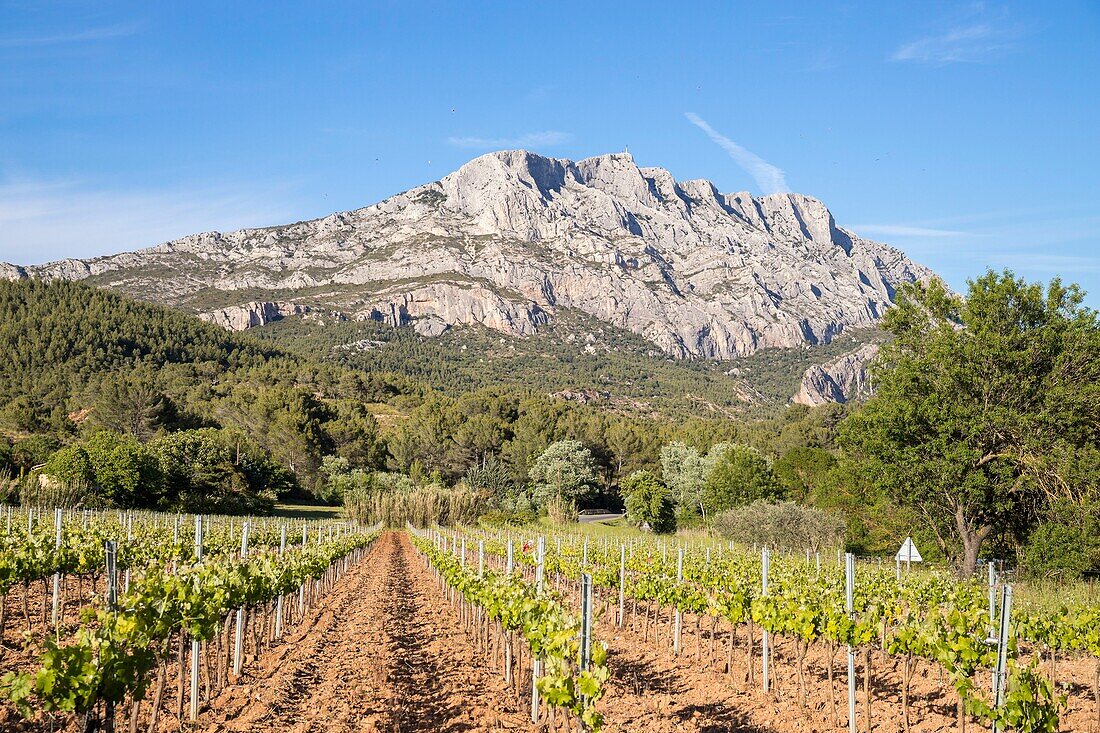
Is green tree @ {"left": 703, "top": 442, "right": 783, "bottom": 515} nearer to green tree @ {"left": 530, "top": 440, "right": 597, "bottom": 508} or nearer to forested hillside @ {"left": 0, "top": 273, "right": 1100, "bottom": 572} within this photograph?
forested hillside @ {"left": 0, "top": 273, "right": 1100, "bottom": 572}

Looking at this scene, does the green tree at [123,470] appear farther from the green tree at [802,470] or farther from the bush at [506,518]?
the green tree at [802,470]

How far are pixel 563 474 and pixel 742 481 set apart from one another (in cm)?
2359

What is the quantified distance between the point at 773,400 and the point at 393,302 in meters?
91.0

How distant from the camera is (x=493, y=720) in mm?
8867

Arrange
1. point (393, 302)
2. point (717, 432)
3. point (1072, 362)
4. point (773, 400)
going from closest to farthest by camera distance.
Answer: point (1072, 362), point (717, 432), point (773, 400), point (393, 302)

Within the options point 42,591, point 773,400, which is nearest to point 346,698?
point 42,591

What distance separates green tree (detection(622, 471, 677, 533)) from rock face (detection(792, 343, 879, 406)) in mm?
120204

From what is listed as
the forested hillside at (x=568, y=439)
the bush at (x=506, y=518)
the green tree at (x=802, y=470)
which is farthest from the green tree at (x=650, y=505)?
the bush at (x=506, y=518)

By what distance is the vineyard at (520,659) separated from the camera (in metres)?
7.21

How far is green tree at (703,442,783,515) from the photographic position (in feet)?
154

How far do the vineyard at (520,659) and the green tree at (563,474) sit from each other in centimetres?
5096

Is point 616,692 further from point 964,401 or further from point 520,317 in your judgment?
point 520,317

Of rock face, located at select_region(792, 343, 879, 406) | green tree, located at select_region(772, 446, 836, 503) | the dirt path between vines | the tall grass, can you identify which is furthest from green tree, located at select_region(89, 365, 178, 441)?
rock face, located at select_region(792, 343, 879, 406)

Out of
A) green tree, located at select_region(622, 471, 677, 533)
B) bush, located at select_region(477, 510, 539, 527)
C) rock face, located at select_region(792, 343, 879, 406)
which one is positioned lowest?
bush, located at select_region(477, 510, 539, 527)
